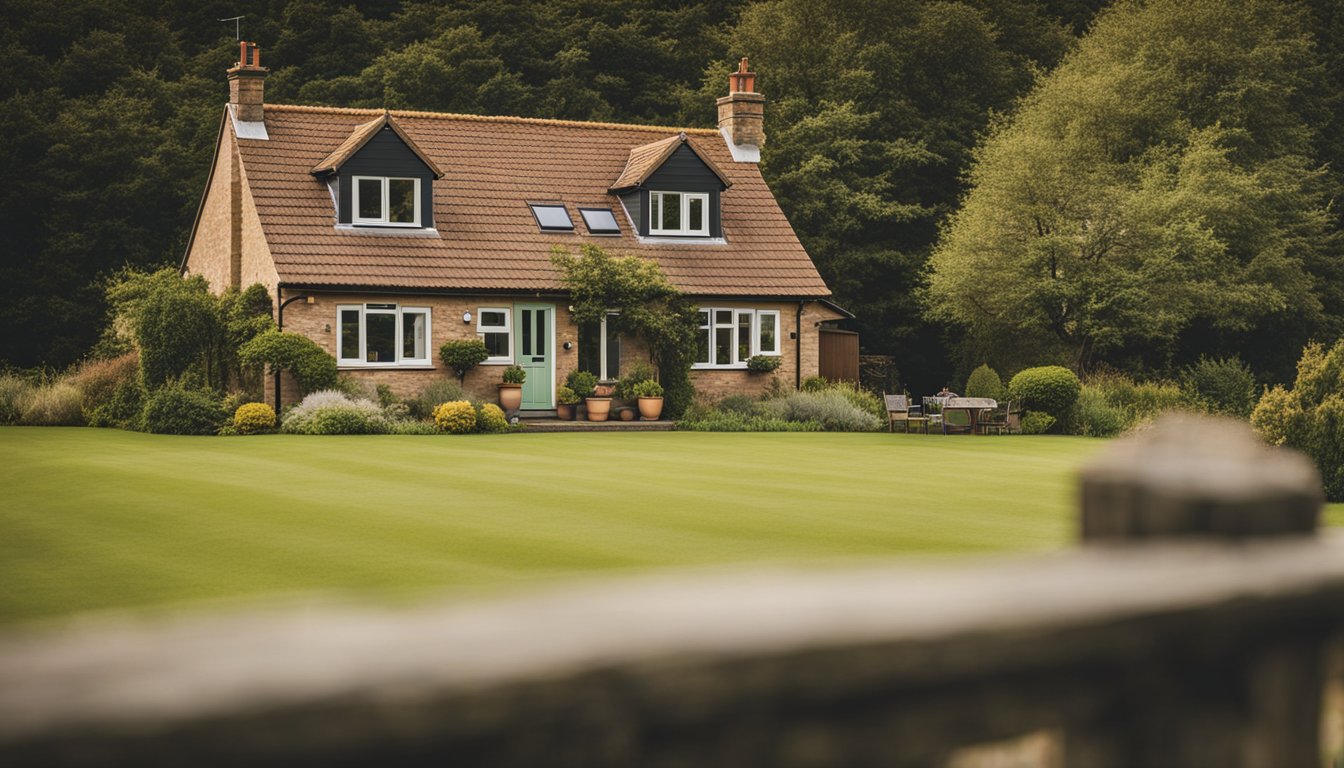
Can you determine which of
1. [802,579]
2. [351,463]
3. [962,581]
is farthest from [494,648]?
[351,463]

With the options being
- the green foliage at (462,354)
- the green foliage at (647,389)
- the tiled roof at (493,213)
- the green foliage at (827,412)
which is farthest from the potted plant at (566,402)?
the green foliage at (827,412)

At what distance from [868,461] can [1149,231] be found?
67.3ft

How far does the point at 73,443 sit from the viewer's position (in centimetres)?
2419

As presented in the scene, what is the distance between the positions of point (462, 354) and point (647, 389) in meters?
4.32

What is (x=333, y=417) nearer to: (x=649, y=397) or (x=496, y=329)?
(x=496, y=329)

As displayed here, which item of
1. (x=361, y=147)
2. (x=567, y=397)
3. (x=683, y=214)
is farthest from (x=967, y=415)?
(x=361, y=147)

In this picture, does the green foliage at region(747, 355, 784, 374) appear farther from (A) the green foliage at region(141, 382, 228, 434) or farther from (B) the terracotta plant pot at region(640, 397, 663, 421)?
(A) the green foliage at region(141, 382, 228, 434)

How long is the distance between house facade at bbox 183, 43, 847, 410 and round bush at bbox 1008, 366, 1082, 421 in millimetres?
6255

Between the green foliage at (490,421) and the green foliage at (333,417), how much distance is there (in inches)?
84.7

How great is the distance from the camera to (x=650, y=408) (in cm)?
3244

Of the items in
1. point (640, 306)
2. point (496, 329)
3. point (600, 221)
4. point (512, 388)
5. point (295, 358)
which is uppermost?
point (600, 221)

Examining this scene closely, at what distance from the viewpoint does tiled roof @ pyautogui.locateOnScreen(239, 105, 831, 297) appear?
32.0 metres

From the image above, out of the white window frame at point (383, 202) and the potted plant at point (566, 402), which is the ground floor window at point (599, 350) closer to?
the potted plant at point (566, 402)

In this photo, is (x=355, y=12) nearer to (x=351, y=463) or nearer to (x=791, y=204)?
(x=791, y=204)
